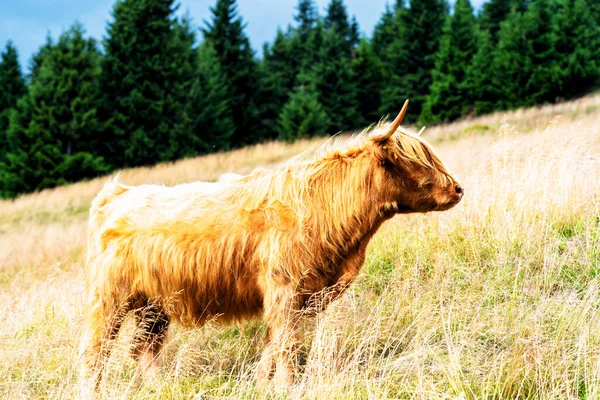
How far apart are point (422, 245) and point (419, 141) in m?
1.88

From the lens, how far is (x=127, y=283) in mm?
3568

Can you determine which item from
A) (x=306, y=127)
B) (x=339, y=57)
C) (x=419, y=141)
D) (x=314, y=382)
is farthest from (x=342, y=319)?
(x=339, y=57)

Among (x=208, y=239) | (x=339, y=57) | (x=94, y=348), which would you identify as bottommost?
(x=94, y=348)

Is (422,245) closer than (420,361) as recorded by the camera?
No

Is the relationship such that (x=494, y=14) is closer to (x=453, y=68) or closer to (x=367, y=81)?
(x=453, y=68)

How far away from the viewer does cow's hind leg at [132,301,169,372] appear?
366 cm

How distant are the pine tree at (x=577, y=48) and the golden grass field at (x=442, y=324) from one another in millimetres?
21746

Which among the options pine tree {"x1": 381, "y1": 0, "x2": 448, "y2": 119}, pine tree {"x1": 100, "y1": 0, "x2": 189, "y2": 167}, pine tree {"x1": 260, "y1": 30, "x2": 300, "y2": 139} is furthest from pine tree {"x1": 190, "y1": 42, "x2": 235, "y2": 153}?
pine tree {"x1": 381, "y1": 0, "x2": 448, "y2": 119}

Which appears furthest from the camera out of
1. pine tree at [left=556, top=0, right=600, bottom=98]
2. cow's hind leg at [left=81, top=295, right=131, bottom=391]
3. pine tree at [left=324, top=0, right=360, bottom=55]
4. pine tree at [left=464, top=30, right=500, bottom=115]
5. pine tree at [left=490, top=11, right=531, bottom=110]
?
pine tree at [left=324, top=0, right=360, bottom=55]

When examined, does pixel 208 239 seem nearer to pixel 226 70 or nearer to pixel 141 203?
pixel 141 203

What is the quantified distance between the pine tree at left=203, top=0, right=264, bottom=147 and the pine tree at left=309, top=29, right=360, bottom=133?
3716 millimetres

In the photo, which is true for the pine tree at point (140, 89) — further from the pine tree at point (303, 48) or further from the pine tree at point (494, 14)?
the pine tree at point (494, 14)

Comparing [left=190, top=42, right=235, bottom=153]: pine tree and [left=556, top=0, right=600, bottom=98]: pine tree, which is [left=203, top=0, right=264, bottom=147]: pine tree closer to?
[left=190, top=42, right=235, bottom=153]: pine tree

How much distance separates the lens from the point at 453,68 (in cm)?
2947
